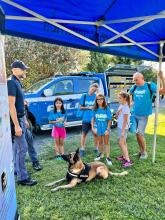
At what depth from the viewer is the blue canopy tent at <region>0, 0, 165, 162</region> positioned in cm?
403

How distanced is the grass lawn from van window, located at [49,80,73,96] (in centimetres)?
428

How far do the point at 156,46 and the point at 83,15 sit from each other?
2.27 meters

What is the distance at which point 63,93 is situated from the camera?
10414 mm

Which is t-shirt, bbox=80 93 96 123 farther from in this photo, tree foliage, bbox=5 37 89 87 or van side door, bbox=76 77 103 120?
tree foliage, bbox=5 37 89 87

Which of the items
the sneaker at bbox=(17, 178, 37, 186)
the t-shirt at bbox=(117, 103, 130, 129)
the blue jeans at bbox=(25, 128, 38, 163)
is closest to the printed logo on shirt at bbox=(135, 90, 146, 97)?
the t-shirt at bbox=(117, 103, 130, 129)

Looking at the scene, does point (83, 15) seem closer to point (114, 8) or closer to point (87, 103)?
point (114, 8)

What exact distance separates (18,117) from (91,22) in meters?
1.87

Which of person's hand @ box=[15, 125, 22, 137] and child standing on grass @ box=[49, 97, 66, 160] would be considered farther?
child standing on grass @ box=[49, 97, 66, 160]

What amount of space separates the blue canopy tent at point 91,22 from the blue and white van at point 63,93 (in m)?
4.44

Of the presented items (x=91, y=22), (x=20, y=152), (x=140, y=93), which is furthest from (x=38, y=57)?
(x=20, y=152)

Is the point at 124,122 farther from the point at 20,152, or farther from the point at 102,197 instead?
the point at 20,152

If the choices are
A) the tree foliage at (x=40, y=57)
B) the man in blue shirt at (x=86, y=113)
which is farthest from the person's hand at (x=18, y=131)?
the tree foliage at (x=40, y=57)

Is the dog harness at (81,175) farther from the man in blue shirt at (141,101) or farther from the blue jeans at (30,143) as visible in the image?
the man in blue shirt at (141,101)

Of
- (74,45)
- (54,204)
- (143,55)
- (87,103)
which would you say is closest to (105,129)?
(87,103)
